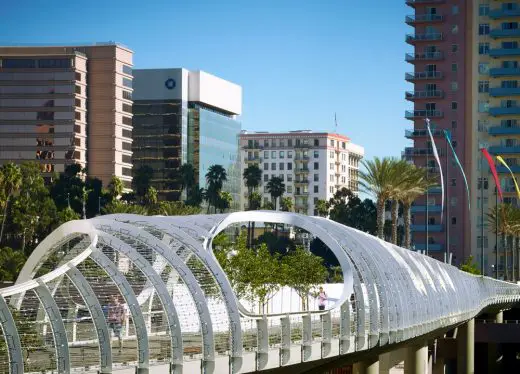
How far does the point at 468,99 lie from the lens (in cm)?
17825

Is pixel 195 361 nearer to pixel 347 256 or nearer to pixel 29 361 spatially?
pixel 29 361

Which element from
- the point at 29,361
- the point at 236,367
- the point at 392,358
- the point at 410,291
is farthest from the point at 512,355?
the point at 29,361

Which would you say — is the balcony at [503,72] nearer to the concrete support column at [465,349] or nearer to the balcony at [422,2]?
the balcony at [422,2]

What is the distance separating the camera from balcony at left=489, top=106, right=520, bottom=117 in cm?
17675

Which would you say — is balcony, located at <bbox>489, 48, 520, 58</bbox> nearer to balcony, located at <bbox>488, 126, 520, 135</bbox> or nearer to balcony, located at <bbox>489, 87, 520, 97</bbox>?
balcony, located at <bbox>489, 87, 520, 97</bbox>

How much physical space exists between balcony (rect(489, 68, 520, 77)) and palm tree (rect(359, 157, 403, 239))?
234 ft

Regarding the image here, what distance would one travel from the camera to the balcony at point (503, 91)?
17675cm

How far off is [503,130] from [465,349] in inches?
3486

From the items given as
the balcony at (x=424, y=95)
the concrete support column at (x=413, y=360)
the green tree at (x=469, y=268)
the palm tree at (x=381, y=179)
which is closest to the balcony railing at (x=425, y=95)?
the balcony at (x=424, y=95)

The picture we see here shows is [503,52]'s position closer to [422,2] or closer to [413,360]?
[422,2]

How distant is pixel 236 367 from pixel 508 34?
15128 centimetres

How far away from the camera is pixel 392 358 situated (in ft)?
254

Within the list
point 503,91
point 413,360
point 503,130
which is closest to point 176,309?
point 413,360

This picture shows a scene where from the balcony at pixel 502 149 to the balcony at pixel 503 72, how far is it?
29.3ft
